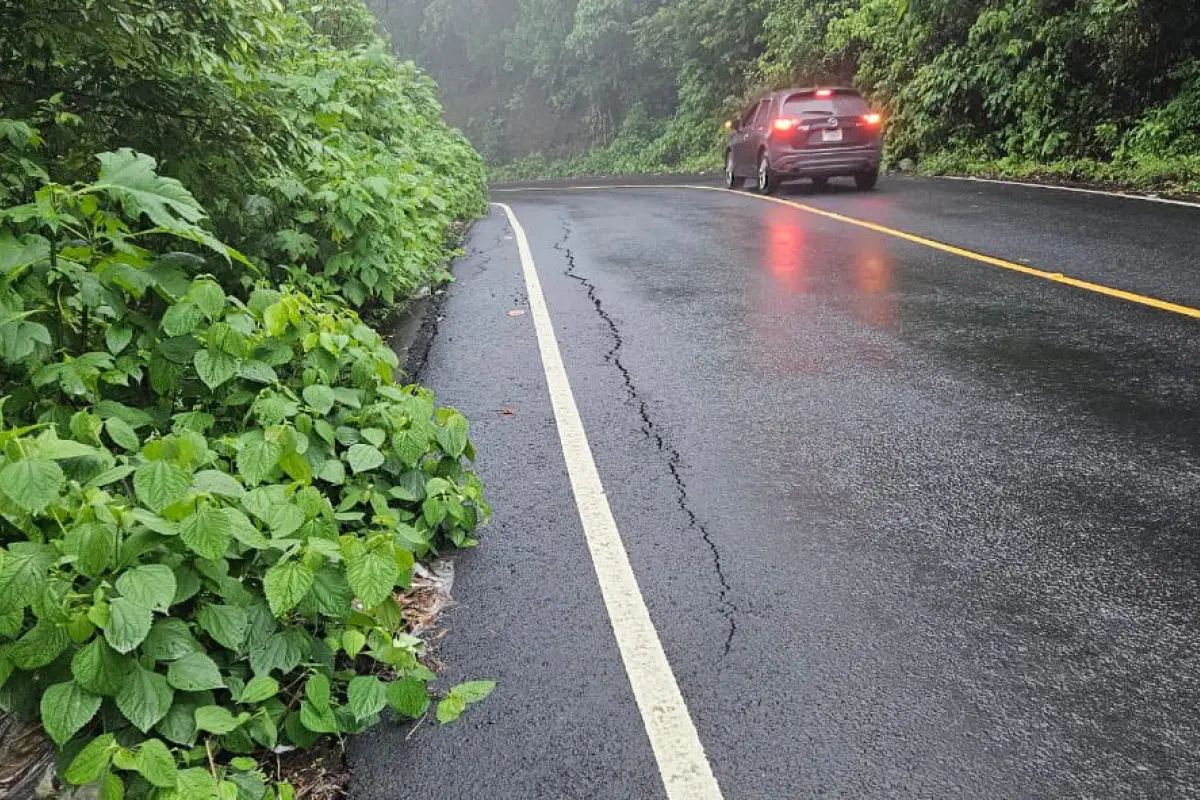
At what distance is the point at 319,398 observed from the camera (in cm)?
387

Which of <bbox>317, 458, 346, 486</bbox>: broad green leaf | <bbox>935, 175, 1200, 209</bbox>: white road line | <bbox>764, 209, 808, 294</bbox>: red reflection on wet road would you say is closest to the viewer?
<bbox>317, 458, 346, 486</bbox>: broad green leaf

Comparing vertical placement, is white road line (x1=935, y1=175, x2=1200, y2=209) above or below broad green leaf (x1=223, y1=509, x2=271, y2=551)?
below

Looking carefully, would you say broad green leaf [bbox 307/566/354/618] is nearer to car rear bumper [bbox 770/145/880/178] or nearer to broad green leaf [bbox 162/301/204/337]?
broad green leaf [bbox 162/301/204/337]

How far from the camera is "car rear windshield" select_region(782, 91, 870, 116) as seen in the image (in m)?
15.8

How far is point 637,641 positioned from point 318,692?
1031 millimetres

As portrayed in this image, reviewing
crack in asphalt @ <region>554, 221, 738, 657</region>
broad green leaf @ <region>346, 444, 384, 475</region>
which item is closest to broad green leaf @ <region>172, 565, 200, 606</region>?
broad green leaf @ <region>346, 444, 384, 475</region>

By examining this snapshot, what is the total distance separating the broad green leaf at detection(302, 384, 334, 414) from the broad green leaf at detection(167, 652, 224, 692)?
142cm

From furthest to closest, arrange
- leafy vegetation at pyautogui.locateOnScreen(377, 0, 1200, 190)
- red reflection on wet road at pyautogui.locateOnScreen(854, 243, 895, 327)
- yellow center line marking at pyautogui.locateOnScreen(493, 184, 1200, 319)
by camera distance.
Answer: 1. leafy vegetation at pyautogui.locateOnScreen(377, 0, 1200, 190)
2. red reflection on wet road at pyautogui.locateOnScreen(854, 243, 895, 327)
3. yellow center line marking at pyautogui.locateOnScreen(493, 184, 1200, 319)

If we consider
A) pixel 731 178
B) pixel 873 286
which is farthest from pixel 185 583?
pixel 731 178

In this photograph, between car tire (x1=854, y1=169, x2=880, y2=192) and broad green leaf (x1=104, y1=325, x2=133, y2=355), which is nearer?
broad green leaf (x1=104, y1=325, x2=133, y2=355)

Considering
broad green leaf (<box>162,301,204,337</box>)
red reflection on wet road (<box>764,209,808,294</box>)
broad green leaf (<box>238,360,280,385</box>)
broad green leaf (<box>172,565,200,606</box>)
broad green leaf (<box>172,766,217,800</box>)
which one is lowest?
red reflection on wet road (<box>764,209,808,294</box>)

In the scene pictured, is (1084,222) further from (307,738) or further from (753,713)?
(307,738)

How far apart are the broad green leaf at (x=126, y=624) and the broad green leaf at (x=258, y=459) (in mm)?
815

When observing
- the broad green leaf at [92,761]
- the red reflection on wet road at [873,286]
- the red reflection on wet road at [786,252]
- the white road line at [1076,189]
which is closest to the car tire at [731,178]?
the white road line at [1076,189]
